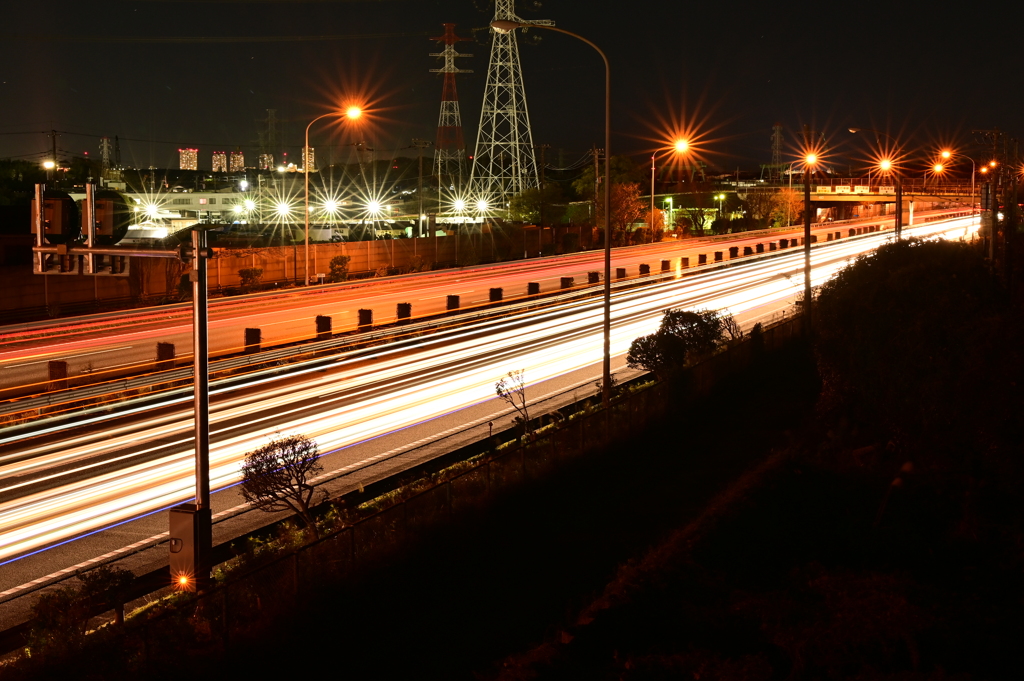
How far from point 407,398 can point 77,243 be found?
418 inches

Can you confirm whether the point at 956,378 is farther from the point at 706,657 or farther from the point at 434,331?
the point at 434,331

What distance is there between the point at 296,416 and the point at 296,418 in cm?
19

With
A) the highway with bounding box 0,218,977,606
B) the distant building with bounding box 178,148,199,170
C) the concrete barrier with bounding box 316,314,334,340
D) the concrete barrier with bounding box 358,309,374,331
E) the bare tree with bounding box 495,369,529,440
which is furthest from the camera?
the distant building with bounding box 178,148,199,170

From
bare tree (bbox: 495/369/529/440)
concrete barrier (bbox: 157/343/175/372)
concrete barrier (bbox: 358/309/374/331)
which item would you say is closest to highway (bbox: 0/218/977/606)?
bare tree (bbox: 495/369/529/440)

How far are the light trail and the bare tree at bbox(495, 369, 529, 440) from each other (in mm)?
786

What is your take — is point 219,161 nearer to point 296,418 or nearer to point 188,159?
point 188,159

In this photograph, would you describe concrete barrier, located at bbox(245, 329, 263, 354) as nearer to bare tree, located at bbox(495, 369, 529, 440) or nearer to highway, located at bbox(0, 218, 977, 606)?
highway, located at bbox(0, 218, 977, 606)

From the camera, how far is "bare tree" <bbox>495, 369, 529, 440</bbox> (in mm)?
16375

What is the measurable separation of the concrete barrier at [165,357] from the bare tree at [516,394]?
25.3ft

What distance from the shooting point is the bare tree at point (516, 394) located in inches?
645

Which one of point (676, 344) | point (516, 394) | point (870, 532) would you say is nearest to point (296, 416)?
point (516, 394)

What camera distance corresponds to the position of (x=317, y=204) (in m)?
132

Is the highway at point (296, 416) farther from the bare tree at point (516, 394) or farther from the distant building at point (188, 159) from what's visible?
the distant building at point (188, 159)

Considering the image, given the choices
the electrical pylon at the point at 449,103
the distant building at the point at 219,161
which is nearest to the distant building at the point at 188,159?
the distant building at the point at 219,161
